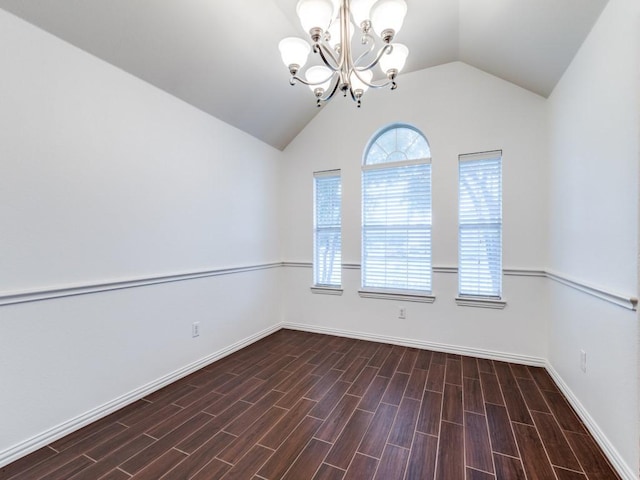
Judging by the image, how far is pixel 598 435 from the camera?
1735 mm

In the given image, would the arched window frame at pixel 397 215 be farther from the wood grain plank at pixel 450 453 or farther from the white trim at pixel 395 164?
the wood grain plank at pixel 450 453

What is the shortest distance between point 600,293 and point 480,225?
1.37 meters

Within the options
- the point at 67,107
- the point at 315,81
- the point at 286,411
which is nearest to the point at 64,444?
the point at 286,411

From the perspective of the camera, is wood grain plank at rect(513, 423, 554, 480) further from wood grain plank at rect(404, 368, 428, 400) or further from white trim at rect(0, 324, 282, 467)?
white trim at rect(0, 324, 282, 467)

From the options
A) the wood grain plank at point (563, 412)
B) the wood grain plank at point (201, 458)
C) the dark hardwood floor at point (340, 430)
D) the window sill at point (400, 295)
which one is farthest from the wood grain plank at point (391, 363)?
the wood grain plank at point (201, 458)

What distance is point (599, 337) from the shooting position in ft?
5.85

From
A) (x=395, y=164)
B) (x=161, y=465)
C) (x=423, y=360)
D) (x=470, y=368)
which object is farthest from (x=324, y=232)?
A: (x=161, y=465)

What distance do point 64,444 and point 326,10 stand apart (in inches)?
113

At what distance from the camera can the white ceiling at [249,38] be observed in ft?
5.97

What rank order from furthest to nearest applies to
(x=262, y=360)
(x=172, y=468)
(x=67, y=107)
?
(x=262, y=360), (x=67, y=107), (x=172, y=468)

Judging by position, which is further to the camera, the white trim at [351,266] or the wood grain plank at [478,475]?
the white trim at [351,266]

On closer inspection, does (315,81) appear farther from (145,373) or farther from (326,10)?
(145,373)

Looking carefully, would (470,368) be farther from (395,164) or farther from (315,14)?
(315,14)

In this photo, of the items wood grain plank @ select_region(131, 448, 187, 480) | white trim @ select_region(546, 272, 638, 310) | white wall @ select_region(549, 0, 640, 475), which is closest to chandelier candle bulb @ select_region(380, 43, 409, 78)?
white wall @ select_region(549, 0, 640, 475)
